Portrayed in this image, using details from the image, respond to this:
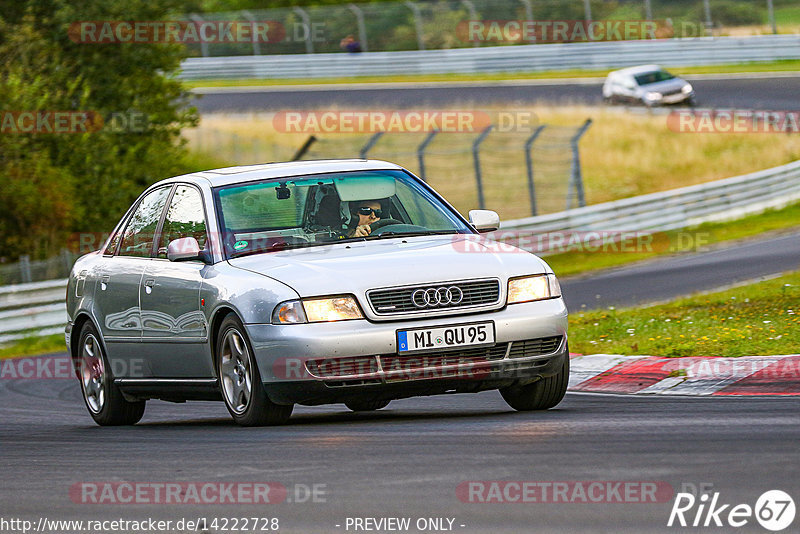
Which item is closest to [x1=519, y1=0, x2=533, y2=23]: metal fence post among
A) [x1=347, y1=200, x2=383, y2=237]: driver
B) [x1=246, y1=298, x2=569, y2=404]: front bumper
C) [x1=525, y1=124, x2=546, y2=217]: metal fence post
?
[x1=525, y1=124, x2=546, y2=217]: metal fence post

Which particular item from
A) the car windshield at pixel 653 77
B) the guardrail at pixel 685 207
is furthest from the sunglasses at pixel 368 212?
the car windshield at pixel 653 77

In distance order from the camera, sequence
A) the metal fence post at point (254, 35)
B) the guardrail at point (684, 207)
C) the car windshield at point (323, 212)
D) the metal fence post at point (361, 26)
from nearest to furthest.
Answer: the car windshield at point (323, 212) → the guardrail at point (684, 207) → the metal fence post at point (361, 26) → the metal fence post at point (254, 35)

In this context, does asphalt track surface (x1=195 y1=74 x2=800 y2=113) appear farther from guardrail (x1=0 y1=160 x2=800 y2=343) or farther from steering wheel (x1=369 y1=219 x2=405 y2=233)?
steering wheel (x1=369 y1=219 x2=405 y2=233)

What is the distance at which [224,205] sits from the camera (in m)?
9.34

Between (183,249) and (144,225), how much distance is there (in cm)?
134

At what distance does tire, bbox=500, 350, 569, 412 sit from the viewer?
8805 mm

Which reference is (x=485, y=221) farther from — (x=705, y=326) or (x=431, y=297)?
(x=705, y=326)

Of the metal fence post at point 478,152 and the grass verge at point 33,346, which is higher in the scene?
the metal fence post at point 478,152

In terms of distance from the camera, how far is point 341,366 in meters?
Result: 8.17

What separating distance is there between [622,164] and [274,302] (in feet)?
90.8

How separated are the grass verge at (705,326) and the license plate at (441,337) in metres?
3.09

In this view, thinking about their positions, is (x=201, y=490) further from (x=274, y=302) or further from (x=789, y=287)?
(x=789, y=287)

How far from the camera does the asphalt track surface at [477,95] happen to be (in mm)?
38156

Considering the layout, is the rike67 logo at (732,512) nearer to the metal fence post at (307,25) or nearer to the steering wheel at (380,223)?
the steering wheel at (380,223)
